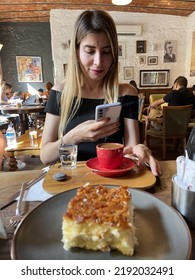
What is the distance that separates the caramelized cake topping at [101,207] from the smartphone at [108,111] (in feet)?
1.17

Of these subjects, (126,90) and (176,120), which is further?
(176,120)

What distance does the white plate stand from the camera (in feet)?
1.32

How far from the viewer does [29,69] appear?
6820 millimetres

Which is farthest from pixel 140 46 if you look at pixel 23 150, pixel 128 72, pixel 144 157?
pixel 144 157

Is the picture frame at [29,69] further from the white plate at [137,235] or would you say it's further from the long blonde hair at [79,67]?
the white plate at [137,235]

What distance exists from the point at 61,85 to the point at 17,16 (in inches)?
224

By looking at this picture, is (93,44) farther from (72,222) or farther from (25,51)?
(25,51)

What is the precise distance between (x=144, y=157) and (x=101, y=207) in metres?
0.41

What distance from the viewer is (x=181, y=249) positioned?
0.40 m

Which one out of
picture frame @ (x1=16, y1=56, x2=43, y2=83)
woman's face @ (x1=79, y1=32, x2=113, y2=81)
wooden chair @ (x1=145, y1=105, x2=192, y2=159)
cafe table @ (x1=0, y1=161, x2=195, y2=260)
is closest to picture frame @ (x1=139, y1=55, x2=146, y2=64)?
wooden chair @ (x1=145, y1=105, x2=192, y2=159)

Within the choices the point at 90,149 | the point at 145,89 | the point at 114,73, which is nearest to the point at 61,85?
the point at 114,73

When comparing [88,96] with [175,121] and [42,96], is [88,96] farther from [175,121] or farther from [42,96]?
[42,96]

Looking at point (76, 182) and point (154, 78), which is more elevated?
point (154, 78)

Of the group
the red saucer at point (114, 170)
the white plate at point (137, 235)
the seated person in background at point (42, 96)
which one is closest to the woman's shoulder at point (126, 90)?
the red saucer at point (114, 170)
